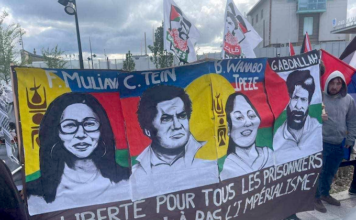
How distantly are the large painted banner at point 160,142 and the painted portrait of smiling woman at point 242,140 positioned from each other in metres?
0.01

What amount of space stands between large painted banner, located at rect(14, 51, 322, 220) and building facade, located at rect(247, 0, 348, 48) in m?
38.1

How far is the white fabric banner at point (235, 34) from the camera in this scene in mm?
6797

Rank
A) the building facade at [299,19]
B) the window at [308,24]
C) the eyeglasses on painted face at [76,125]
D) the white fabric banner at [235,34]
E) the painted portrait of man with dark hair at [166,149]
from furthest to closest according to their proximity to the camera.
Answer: the window at [308,24] < the building facade at [299,19] < the white fabric banner at [235,34] < the painted portrait of man with dark hair at [166,149] < the eyeglasses on painted face at [76,125]

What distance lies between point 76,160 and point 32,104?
0.60 metres

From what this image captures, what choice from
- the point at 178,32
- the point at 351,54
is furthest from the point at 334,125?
the point at 178,32

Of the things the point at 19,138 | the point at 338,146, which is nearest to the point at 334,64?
the point at 338,146

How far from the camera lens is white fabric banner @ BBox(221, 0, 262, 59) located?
680cm

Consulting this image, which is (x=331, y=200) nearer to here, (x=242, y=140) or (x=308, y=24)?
(x=242, y=140)

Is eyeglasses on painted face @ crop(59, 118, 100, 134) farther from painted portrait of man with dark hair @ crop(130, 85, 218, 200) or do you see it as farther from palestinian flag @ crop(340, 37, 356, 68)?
palestinian flag @ crop(340, 37, 356, 68)

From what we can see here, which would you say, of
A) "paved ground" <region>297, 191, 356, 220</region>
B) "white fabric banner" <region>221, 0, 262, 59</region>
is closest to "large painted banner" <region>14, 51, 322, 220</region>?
"paved ground" <region>297, 191, 356, 220</region>

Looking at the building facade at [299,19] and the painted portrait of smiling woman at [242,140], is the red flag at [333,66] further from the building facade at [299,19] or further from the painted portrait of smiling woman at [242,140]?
the building facade at [299,19]

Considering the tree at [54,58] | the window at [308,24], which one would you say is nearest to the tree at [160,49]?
the tree at [54,58]

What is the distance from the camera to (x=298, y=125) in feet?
11.0

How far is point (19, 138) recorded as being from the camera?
2.15 meters
